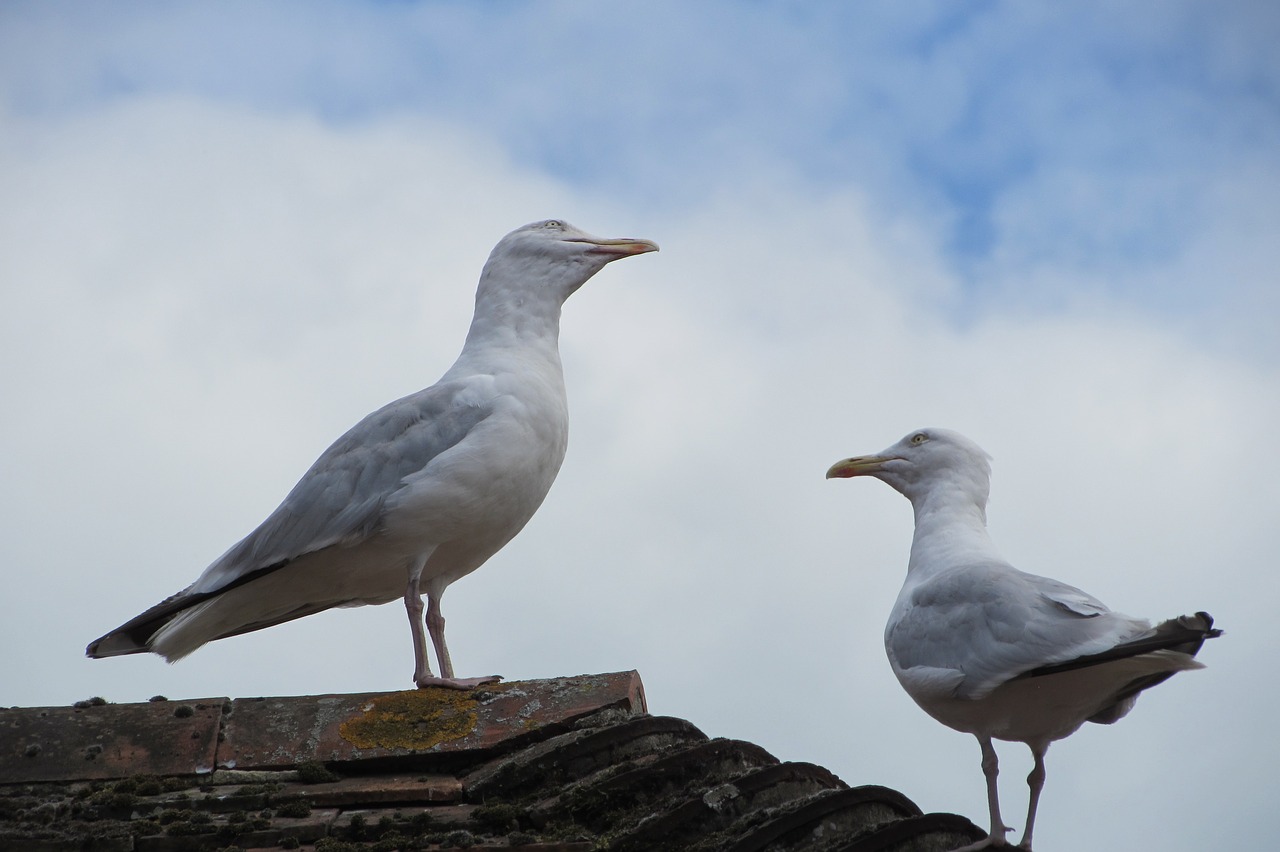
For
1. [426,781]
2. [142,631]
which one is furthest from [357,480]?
[426,781]

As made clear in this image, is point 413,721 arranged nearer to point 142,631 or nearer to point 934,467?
point 142,631

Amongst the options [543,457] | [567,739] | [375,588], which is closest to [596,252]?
[543,457]

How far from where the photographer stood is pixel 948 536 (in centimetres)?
752

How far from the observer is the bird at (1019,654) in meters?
5.70

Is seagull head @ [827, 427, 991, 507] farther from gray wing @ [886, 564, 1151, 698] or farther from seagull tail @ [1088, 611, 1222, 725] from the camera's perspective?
seagull tail @ [1088, 611, 1222, 725]

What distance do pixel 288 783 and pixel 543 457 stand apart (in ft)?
7.88

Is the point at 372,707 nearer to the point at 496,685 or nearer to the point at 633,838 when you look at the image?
the point at 496,685

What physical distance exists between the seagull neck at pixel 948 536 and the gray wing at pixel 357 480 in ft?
7.36

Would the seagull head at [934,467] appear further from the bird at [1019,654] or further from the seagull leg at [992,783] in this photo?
the seagull leg at [992,783]

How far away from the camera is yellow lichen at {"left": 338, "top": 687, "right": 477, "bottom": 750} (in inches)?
229

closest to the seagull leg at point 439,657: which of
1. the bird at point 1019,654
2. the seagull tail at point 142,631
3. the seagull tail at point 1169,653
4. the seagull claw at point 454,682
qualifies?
the seagull claw at point 454,682

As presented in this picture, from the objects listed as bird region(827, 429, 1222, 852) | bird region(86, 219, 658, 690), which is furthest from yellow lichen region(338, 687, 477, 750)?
bird region(827, 429, 1222, 852)

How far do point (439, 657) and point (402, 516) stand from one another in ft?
2.67

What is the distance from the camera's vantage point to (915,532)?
7879 millimetres
